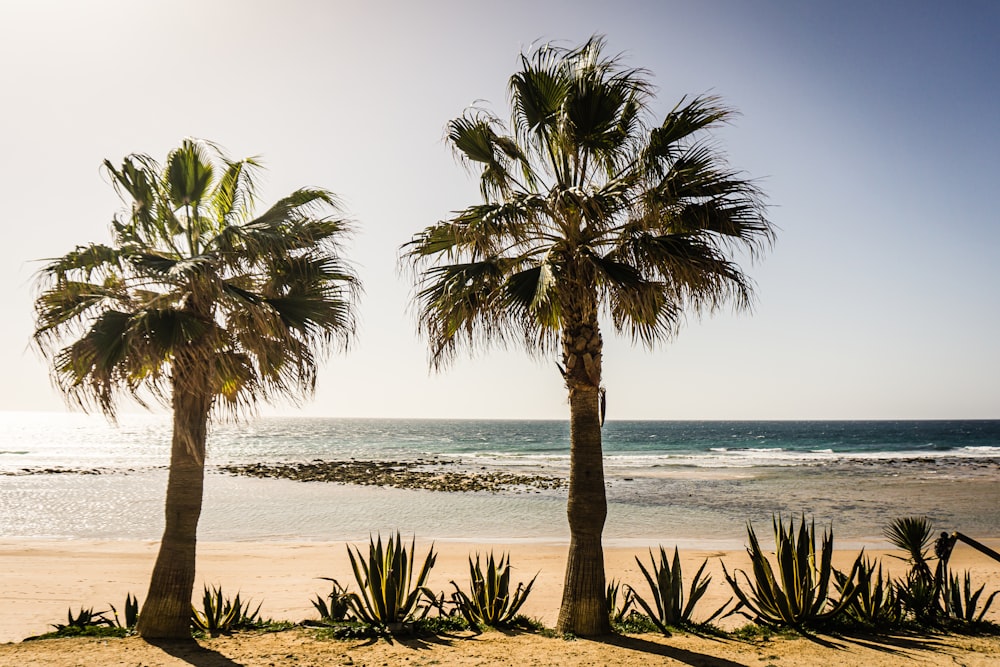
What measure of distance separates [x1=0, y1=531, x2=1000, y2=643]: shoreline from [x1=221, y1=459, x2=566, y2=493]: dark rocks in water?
49.7ft

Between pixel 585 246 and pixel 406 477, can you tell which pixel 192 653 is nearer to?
pixel 585 246

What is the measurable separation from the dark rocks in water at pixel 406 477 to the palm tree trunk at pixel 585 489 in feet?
85.3

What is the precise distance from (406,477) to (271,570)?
24.8 m

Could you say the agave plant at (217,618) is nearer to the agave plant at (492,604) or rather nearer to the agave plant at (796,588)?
the agave plant at (492,604)

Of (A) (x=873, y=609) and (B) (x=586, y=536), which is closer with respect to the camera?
(B) (x=586, y=536)

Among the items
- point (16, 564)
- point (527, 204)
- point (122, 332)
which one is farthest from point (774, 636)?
point (16, 564)

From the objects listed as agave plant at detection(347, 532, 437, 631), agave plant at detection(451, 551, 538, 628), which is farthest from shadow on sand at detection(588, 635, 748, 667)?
agave plant at detection(347, 532, 437, 631)

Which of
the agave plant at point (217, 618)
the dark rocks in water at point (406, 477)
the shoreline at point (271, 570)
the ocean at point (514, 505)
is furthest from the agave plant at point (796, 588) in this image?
the dark rocks in water at point (406, 477)

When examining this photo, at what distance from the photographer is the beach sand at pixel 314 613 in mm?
6070

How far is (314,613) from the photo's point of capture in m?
10.4

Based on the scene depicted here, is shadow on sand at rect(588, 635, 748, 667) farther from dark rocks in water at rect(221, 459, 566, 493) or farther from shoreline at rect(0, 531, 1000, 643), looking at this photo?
dark rocks in water at rect(221, 459, 566, 493)

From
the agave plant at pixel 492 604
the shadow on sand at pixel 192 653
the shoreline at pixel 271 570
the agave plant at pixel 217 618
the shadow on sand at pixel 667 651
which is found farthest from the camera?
the shoreline at pixel 271 570

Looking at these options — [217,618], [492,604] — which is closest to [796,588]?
[492,604]

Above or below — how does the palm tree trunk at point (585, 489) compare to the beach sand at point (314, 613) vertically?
above
